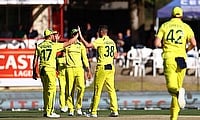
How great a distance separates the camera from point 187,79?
3291cm

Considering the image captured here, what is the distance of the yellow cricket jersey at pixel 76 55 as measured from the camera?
22.0 m

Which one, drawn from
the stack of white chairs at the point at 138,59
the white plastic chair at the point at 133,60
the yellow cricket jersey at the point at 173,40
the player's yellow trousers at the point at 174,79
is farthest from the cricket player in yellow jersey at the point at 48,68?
the white plastic chair at the point at 133,60

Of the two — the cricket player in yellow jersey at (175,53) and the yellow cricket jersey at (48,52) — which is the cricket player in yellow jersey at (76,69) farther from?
the cricket player in yellow jersey at (175,53)

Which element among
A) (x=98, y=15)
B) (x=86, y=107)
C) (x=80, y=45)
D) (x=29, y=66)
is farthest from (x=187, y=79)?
(x=98, y=15)

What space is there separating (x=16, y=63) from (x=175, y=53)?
46.8ft

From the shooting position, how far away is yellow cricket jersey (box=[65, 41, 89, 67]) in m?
22.0

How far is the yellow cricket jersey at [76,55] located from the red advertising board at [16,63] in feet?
28.3

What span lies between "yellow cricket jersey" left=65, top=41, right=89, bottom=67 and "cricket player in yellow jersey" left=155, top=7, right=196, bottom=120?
4990 mm

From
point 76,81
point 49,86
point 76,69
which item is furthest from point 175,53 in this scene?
point 76,81

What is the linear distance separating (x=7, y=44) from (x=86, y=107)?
300 inches

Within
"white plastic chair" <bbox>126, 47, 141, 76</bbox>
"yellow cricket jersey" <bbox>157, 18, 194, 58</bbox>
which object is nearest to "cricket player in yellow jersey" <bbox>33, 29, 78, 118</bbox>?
"yellow cricket jersey" <bbox>157, 18, 194, 58</bbox>

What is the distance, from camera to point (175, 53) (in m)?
17.1

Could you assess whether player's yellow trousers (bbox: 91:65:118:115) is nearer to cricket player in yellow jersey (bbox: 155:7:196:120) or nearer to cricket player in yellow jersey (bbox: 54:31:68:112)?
cricket player in yellow jersey (bbox: 54:31:68:112)

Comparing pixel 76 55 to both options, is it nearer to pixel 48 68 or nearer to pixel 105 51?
pixel 105 51
